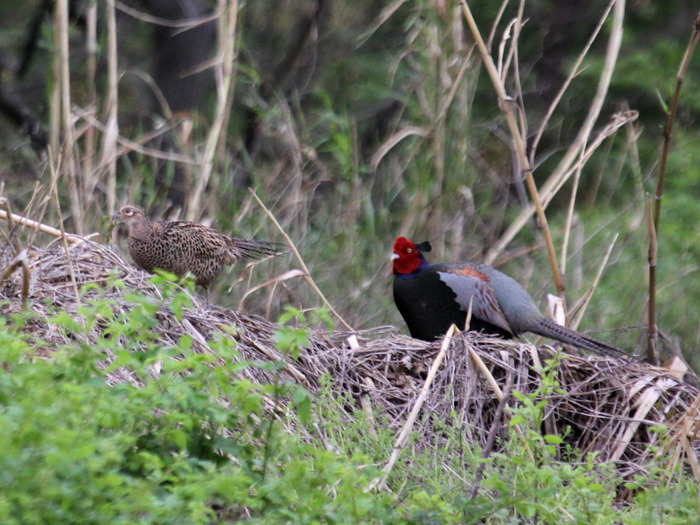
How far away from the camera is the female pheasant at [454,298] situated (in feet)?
21.2

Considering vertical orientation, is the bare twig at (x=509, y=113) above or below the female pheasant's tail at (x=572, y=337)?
above

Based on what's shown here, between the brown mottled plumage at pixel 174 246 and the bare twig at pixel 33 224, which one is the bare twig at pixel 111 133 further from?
the bare twig at pixel 33 224

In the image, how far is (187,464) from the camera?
3355mm

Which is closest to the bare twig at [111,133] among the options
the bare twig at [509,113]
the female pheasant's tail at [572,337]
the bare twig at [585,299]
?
the bare twig at [509,113]

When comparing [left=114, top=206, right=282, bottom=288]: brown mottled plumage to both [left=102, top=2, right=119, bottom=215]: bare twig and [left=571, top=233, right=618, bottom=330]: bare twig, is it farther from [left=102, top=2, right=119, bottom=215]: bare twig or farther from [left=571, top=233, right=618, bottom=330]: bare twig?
[left=571, top=233, right=618, bottom=330]: bare twig

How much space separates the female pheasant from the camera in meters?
6.46

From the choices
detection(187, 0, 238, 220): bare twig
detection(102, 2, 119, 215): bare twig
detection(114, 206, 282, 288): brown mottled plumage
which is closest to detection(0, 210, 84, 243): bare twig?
detection(114, 206, 282, 288): brown mottled plumage

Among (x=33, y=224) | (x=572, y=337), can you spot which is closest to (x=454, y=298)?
(x=572, y=337)

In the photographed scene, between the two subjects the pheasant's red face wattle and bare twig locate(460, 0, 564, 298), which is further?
the pheasant's red face wattle

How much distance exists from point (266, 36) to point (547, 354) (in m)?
8.06

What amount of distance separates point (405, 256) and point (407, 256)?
0.04 feet

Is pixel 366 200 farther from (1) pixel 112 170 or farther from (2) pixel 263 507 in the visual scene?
(2) pixel 263 507

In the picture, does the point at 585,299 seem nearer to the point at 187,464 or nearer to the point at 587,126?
the point at 587,126

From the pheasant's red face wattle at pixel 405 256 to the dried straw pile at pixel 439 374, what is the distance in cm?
89
